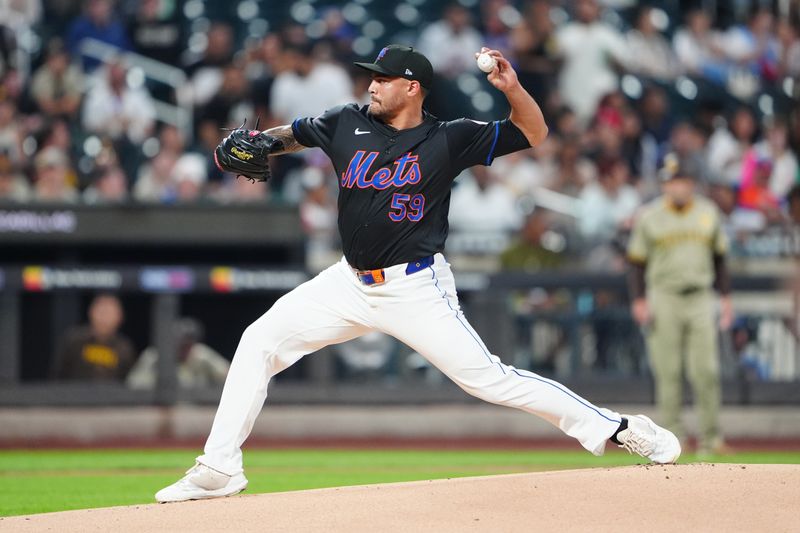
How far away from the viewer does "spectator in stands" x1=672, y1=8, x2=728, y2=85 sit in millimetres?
15461

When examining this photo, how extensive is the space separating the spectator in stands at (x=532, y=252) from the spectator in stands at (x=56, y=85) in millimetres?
A: 4889

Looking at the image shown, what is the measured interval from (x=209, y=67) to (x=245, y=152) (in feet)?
28.3

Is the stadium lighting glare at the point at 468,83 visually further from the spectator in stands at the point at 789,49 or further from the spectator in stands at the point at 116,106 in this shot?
the spectator in stands at the point at 789,49

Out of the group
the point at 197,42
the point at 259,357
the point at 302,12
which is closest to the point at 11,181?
the point at 197,42

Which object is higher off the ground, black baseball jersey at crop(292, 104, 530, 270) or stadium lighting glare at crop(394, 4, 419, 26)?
stadium lighting glare at crop(394, 4, 419, 26)

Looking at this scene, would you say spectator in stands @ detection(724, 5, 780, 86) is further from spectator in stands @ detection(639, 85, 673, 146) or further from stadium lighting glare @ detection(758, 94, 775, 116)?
spectator in stands @ detection(639, 85, 673, 146)

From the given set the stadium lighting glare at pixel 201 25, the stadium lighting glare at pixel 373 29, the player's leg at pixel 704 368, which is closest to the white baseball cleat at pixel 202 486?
the player's leg at pixel 704 368

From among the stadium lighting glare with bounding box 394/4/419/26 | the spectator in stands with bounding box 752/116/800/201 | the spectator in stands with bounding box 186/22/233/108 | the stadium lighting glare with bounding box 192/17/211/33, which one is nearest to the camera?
the spectator in stands with bounding box 752/116/800/201

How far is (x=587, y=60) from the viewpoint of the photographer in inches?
588

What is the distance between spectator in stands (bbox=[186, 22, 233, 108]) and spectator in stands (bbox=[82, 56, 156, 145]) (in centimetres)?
62

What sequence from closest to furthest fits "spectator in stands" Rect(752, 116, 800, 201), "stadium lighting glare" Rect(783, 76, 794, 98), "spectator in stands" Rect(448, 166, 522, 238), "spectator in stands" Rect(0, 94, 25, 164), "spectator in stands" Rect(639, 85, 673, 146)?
"spectator in stands" Rect(0, 94, 25, 164)
"spectator in stands" Rect(448, 166, 522, 238)
"spectator in stands" Rect(752, 116, 800, 201)
"spectator in stands" Rect(639, 85, 673, 146)
"stadium lighting glare" Rect(783, 76, 794, 98)

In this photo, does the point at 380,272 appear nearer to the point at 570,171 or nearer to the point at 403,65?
the point at 403,65

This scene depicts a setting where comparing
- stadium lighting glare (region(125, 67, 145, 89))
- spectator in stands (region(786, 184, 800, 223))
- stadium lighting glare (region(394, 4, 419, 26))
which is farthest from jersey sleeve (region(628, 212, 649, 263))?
stadium lighting glare (region(394, 4, 419, 26))

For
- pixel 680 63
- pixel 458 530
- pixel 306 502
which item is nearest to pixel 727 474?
pixel 458 530
